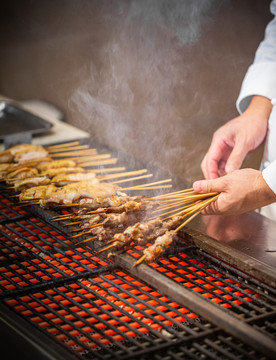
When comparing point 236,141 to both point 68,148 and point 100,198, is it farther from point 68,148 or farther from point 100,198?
point 68,148

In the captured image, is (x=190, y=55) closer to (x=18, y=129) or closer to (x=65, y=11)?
(x=65, y=11)

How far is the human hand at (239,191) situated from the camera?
2.77 metres

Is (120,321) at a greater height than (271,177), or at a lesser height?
lesser

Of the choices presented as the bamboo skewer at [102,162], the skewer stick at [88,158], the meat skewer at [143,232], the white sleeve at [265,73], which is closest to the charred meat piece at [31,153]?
the skewer stick at [88,158]

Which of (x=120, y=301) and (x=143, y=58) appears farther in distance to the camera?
(x=143, y=58)

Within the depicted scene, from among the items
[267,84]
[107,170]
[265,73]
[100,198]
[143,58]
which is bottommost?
[100,198]

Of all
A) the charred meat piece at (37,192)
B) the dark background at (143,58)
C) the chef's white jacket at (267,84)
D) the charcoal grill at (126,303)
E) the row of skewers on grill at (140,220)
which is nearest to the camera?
the charcoal grill at (126,303)

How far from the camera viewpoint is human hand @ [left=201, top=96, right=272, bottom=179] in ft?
11.4

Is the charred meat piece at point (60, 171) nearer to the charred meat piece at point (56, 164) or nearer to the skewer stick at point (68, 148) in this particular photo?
the charred meat piece at point (56, 164)

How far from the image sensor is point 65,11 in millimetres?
6594

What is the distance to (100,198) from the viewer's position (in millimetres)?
3012

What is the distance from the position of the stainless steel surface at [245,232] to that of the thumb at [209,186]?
25 cm

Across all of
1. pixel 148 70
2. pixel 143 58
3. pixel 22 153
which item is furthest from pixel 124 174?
pixel 148 70

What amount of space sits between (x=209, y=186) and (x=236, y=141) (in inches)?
32.8
